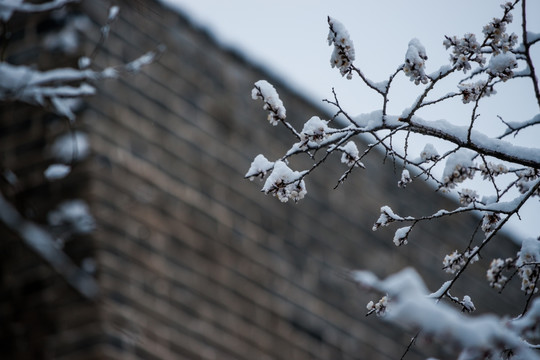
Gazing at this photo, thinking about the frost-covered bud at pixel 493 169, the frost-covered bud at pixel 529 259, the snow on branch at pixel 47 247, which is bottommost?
the snow on branch at pixel 47 247

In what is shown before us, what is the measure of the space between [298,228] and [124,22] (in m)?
2.15

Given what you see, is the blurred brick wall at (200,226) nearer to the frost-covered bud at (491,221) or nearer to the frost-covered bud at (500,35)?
the frost-covered bud at (491,221)

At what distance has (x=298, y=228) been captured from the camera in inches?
242

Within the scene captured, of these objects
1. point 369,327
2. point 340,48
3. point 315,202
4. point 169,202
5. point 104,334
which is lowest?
point 104,334

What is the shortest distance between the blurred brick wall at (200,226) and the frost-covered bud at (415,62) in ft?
8.68

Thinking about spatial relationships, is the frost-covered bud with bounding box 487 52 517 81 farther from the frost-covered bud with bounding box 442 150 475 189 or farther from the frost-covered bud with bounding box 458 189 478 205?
the frost-covered bud with bounding box 458 189 478 205

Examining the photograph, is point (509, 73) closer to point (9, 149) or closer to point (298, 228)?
point (9, 149)

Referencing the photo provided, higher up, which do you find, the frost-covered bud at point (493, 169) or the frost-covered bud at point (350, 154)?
the frost-covered bud at point (493, 169)

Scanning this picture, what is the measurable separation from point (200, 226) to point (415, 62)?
3229mm

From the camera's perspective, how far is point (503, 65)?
229 cm

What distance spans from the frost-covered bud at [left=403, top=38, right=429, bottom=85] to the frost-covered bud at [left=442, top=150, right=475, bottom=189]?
0.26 m

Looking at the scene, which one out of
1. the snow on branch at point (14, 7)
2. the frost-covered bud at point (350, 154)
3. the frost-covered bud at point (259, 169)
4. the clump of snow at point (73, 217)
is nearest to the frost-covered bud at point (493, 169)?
the frost-covered bud at point (350, 154)

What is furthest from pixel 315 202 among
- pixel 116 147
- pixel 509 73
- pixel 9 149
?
pixel 509 73

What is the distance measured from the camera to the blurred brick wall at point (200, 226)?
454 cm
